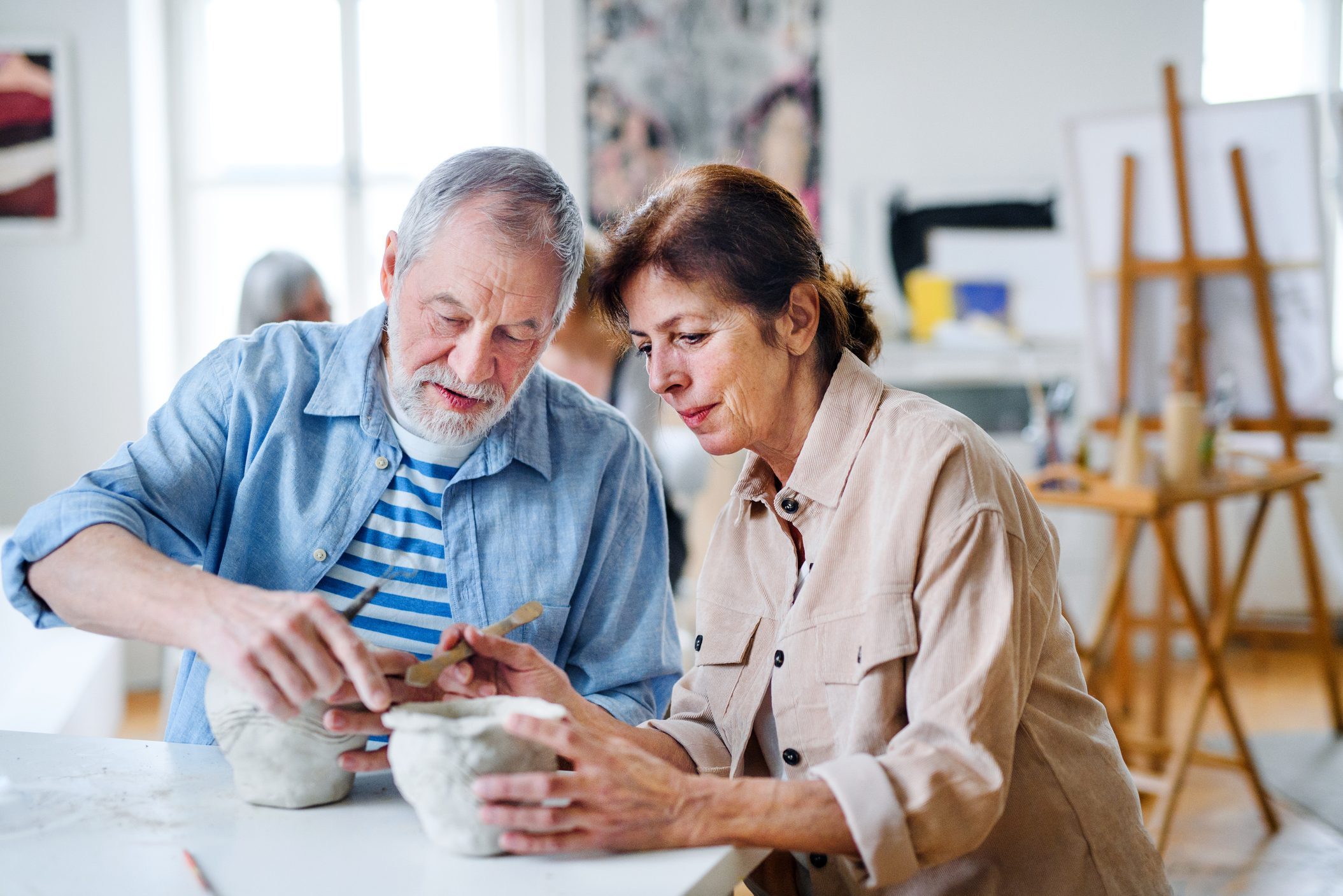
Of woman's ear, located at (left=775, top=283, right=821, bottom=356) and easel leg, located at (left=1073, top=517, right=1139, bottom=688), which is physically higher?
woman's ear, located at (left=775, top=283, right=821, bottom=356)

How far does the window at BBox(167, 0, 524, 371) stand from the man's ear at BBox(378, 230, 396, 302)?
3.40m

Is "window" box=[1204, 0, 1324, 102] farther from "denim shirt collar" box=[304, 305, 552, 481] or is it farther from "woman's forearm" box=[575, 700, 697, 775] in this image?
"woman's forearm" box=[575, 700, 697, 775]

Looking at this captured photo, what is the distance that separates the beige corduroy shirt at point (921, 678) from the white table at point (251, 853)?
0.61 feet

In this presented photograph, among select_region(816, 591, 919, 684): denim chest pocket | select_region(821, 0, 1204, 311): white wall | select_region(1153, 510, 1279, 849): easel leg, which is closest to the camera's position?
select_region(816, 591, 919, 684): denim chest pocket

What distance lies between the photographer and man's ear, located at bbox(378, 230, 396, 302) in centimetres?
148

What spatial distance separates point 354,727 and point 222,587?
19cm

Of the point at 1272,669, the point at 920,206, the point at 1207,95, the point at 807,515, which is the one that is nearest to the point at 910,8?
the point at 920,206

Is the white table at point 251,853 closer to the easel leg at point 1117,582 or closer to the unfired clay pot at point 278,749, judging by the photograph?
the unfired clay pot at point 278,749

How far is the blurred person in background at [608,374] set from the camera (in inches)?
106

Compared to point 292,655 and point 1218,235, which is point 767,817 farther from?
point 1218,235

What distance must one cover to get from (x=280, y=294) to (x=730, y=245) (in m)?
1.67

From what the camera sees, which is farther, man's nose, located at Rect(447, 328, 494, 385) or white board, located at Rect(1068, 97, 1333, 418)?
white board, located at Rect(1068, 97, 1333, 418)

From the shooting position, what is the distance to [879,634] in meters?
1.12

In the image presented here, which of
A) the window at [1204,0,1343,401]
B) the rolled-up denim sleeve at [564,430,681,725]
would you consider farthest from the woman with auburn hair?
the window at [1204,0,1343,401]
